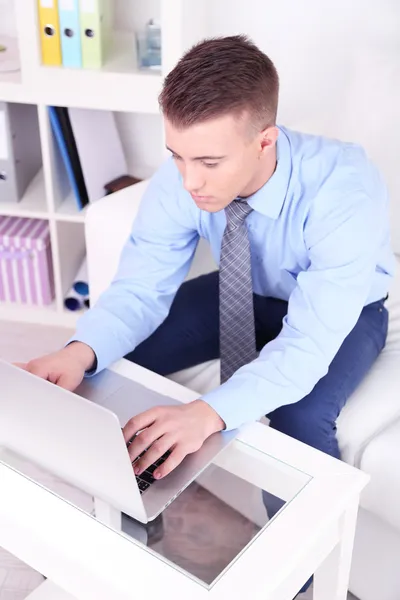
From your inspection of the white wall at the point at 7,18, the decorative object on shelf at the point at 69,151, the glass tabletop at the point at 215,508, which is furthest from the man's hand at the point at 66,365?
the white wall at the point at 7,18

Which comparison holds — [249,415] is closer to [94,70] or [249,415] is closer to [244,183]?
[244,183]

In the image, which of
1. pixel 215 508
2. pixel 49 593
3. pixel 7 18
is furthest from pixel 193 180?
pixel 7 18

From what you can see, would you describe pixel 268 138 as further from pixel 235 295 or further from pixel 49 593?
pixel 49 593

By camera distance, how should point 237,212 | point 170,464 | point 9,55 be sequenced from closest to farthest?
point 170,464 < point 237,212 < point 9,55

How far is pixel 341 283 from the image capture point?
148 cm

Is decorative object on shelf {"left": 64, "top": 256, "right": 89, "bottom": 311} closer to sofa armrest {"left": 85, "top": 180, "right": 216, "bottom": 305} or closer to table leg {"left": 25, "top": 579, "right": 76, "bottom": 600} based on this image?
sofa armrest {"left": 85, "top": 180, "right": 216, "bottom": 305}

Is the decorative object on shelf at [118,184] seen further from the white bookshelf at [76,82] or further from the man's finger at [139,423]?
the man's finger at [139,423]

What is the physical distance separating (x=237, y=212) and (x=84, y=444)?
64 cm

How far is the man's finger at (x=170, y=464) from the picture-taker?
4.11ft

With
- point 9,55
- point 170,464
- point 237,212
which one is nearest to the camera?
point 170,464

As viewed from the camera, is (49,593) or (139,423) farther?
(49,593)

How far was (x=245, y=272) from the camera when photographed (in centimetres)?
165

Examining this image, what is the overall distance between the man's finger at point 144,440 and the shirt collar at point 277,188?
52 cm

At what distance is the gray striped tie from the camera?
163 centimetres
